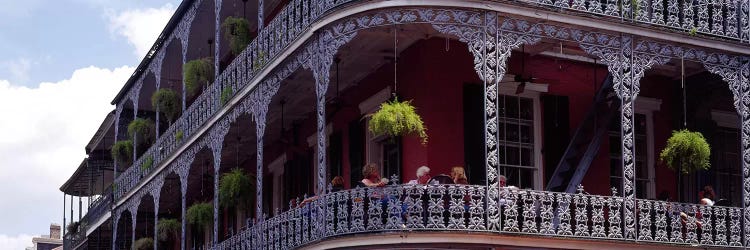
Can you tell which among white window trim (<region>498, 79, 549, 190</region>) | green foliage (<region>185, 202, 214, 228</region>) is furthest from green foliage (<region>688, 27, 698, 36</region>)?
green foliage (<region>185, 202, 214, 228</region>)

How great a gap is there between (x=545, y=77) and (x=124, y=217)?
54.3ft

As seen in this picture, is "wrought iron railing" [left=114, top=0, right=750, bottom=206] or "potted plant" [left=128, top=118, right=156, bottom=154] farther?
"potted plant" [left=128, top=118, right=156, bottom=154]

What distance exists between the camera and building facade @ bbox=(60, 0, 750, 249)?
17.2 m

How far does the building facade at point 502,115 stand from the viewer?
17.2 metres

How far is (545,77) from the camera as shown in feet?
65.7

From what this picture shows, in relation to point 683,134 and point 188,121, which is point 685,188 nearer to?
point 683,134

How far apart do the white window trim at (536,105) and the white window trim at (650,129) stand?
1707 millimetres

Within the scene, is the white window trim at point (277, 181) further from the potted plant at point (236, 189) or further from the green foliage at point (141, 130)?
the green foliage at point (141, 130)

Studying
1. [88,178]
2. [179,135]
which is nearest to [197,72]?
[179,135]

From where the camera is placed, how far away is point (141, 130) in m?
31.0

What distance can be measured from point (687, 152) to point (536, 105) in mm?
2312

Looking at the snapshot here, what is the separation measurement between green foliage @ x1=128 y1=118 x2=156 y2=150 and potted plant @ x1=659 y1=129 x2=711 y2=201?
15095 millimetres

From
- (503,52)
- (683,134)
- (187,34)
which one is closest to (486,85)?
(503,52)

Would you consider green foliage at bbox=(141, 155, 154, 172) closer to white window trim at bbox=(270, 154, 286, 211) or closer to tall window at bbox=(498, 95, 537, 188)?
white window trim at bbox=(270, 154, 286, 211)
